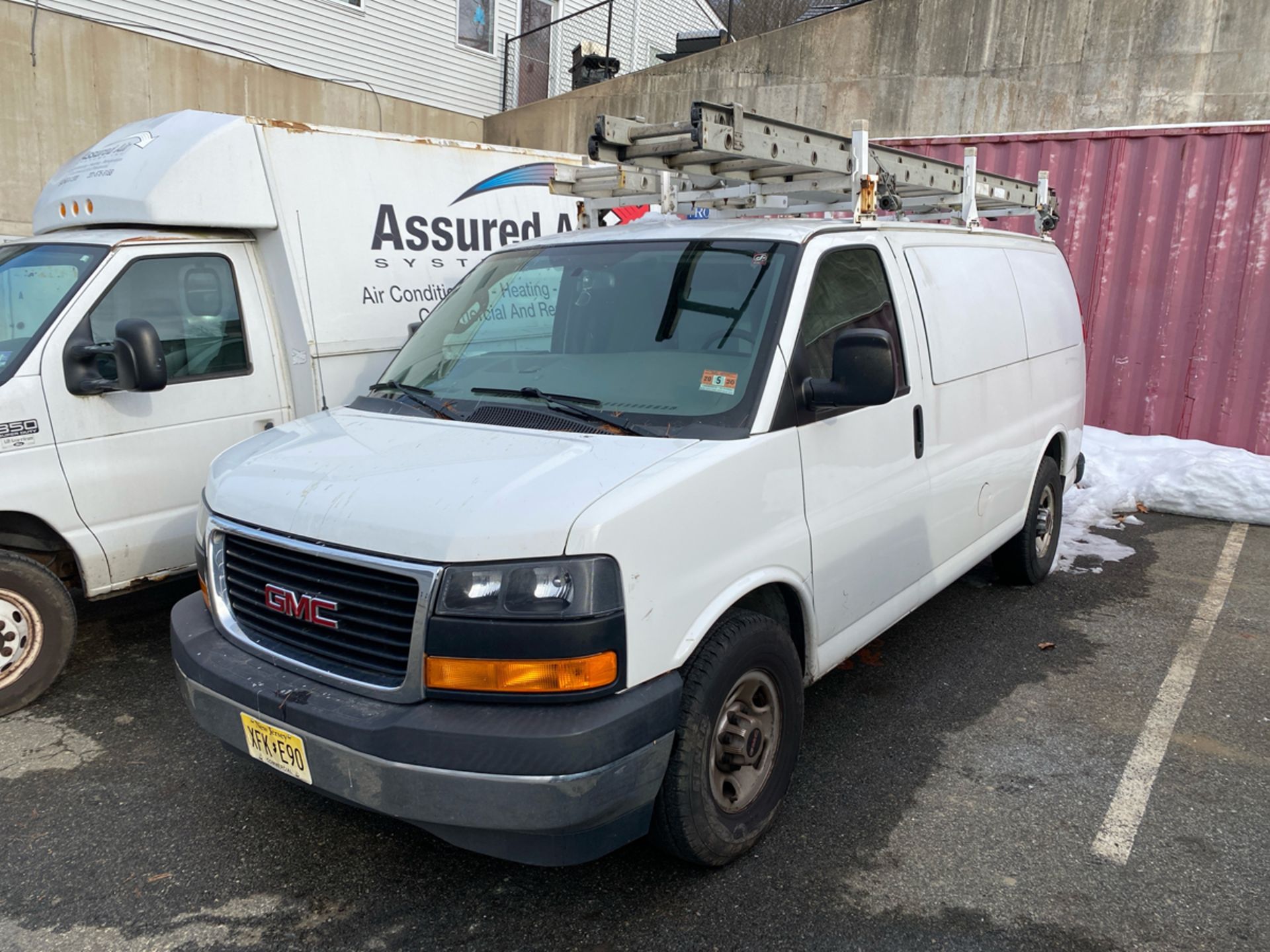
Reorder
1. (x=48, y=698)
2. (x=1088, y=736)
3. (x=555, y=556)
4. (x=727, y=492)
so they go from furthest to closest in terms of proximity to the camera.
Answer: (x=48, y=698), (x=1088, y=736), (x=727, y=492), (x=555, y=556)

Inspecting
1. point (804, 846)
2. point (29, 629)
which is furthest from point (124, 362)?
point (804, 846)

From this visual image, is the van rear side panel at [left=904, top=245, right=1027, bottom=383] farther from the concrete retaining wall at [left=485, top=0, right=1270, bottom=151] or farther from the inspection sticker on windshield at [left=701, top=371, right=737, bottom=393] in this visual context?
the concrete retaining wall at [left=485, top=0, right=1270, bottom=151]

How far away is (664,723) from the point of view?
2.67 meters

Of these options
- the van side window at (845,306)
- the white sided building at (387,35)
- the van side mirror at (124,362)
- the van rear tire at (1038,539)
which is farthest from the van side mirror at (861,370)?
the white sided building at (387,35)

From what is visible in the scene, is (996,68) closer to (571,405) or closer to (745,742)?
(571,405)

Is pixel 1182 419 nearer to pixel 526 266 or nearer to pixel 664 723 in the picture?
pixel 526 266

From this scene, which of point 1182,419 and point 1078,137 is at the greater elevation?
point 1078,137

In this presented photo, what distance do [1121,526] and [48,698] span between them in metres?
7.21

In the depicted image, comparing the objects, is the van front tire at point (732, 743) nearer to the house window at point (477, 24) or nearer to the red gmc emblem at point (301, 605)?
the red gmc emblem at point (301, 605)

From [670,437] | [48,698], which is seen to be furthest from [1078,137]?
[48,698]

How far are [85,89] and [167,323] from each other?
836cm

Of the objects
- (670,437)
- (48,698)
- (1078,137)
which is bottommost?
(48,698)

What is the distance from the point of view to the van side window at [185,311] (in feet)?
14.9

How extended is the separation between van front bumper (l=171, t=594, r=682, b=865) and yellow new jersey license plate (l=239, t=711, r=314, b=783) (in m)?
0.03
